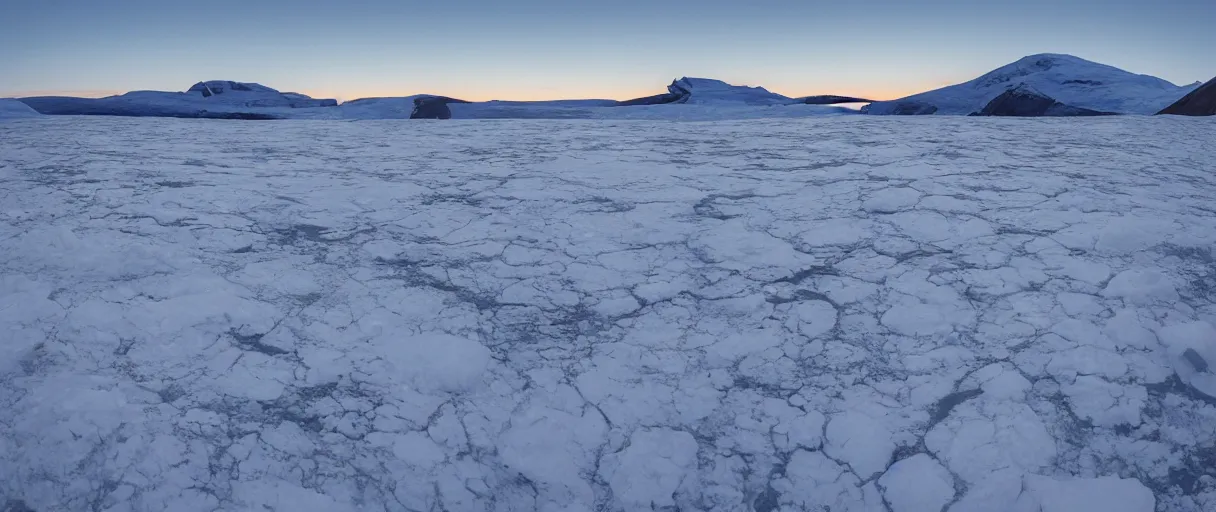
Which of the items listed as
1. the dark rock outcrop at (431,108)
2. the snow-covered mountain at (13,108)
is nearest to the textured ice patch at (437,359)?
the snow-covered mountain at (13,108)

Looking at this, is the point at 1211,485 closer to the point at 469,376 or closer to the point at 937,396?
the point at 937,396

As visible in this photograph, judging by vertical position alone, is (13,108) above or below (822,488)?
above

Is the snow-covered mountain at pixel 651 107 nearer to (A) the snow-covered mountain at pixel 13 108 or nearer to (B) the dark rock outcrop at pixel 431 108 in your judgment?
(B) the dark rock outcrop at pixel 431 108

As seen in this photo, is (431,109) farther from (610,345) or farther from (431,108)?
(610,345)

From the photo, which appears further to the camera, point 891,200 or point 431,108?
point 431,108

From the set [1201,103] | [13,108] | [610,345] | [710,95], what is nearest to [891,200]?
[610,345]

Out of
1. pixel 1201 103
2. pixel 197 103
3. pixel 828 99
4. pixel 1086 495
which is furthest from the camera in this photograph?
pixel 828 99
